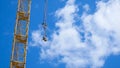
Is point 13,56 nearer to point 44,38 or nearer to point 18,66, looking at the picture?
point 18,66

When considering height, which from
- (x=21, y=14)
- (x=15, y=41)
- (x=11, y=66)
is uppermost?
(x=21, y=14)

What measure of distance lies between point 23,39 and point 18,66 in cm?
533

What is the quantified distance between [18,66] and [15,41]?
489cm

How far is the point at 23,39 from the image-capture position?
7688 cm

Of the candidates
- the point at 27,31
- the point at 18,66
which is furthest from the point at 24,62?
the point at 27,31

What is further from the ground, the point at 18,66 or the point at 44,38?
the point at 44,38

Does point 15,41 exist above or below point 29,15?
below

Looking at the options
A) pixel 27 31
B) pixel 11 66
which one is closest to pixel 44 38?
pixel 27 31

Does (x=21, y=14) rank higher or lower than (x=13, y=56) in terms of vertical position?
higher

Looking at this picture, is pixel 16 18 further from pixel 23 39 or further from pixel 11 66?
pixel 11 66

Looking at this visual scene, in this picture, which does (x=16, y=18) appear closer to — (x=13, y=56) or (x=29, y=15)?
(x=29, y=15)

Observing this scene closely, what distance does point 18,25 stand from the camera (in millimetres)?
77875

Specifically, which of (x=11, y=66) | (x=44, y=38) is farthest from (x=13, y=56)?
(x=44, y=38)

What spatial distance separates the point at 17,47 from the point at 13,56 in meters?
2.11
